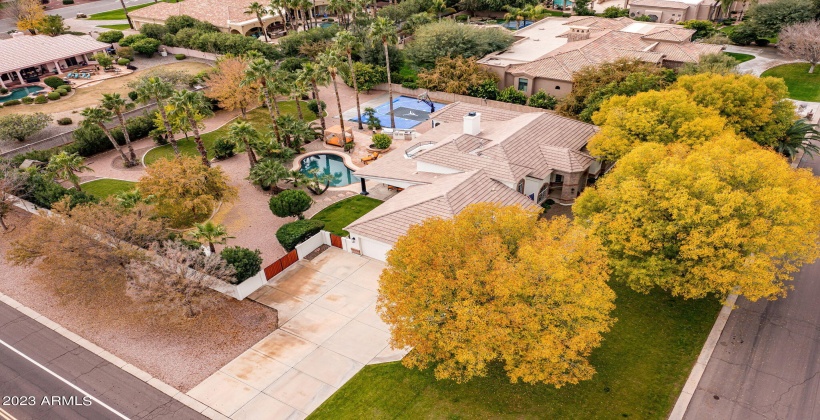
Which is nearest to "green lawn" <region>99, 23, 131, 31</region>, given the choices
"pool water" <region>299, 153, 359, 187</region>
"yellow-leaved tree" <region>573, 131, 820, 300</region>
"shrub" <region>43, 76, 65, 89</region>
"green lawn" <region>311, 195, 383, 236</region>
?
"shrub" <region>43, 76, 65, 89</region>

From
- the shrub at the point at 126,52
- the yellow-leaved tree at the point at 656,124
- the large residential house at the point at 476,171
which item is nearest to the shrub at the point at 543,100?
the large residential house at the point at 476,171

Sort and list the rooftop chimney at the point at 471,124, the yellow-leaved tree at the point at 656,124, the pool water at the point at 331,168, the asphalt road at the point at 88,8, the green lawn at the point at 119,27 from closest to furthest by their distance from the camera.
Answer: the yellow-leaved tree at the point at 656,124
the rooftop chimney at the point at 471,124
the pool water at the point at 331,168
the green lawn at the point at 119,27
the asphalt road at the point at 88,8

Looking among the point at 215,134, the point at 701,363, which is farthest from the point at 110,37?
the point at 701,363

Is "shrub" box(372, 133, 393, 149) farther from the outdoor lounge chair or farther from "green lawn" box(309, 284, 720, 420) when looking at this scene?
"green lawn" box(309, 284, 720, 420)

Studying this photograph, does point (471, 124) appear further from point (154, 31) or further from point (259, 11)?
point (154, 31)

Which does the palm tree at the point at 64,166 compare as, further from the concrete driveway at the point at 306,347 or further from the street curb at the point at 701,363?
the street curb at the point at 701,363
